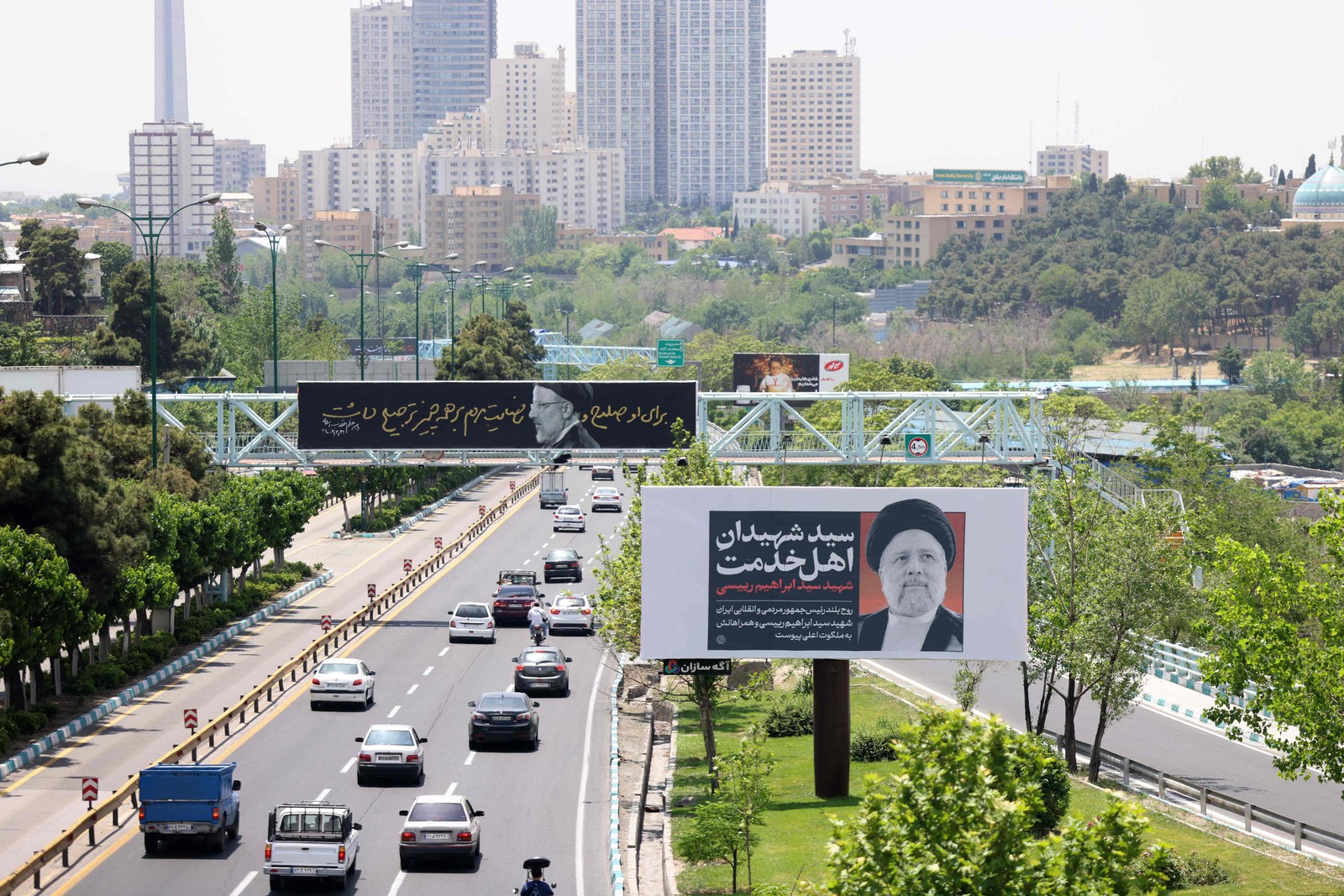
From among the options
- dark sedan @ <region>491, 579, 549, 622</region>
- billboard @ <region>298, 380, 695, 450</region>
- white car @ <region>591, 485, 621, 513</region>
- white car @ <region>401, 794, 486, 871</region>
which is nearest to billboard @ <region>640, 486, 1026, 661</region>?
white car @ <region>401, 794, 486, 871</region>

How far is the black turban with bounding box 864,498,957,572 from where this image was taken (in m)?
33.6

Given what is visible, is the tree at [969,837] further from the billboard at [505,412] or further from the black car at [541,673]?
the billboard at [505,412]

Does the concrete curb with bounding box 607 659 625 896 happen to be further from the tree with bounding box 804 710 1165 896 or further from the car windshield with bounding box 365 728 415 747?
the tree with bounding box 804 710 1165 896


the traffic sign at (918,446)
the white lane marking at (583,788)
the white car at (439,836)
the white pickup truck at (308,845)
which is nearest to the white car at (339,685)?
the white lane marking at (583,788)

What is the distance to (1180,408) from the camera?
149 m

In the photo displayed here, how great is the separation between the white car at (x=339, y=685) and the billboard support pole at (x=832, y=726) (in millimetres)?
14318

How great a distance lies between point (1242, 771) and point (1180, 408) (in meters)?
112

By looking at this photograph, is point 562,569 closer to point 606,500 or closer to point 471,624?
point 471,624

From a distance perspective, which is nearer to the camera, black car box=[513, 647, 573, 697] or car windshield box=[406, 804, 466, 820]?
car windshield box=[406, 804, 466, 820]

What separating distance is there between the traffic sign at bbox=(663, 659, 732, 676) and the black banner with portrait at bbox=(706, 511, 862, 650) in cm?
31

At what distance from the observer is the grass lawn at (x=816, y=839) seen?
28812mm

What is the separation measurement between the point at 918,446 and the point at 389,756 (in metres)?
29.7

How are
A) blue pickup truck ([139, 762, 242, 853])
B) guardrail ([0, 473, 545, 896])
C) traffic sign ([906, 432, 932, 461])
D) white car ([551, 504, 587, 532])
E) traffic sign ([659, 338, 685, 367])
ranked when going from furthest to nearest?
traffic sign ([659, 338, 685, 367]) < white car ([551, 504, 587, 532]) < traffic sign ([906, 432, 932, 461]) < blue pickup truck ([139, 762, 242, 853]) < guardrail ([0, 473, 545, 896])

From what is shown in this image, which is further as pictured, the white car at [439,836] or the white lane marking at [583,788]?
the white lane marking at [583,788]
